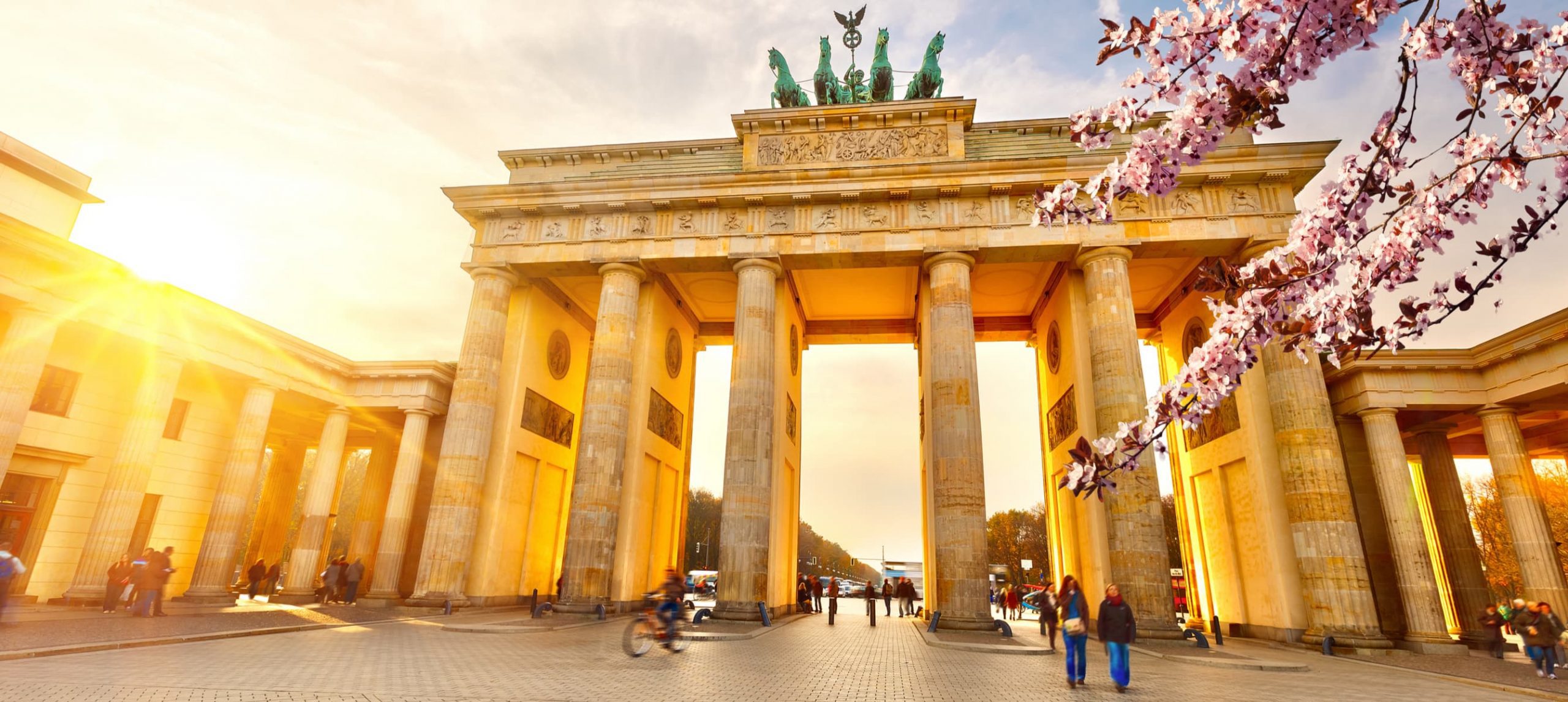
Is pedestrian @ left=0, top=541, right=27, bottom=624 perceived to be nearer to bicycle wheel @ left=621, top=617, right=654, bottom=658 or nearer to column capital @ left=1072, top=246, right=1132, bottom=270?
bicycle wheel @ left=621, top=617, right=654, bottom=658

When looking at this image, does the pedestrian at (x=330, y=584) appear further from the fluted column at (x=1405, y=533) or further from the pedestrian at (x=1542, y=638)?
the fluted column at (x=1405, y=533)

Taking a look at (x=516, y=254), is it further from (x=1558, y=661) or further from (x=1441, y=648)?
(x=1558, y=661)

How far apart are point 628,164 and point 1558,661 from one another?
28720 mm

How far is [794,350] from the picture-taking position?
86.9ft

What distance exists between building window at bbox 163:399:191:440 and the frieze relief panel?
20605 mm

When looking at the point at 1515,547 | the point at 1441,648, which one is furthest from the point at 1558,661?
the point at 1515,547

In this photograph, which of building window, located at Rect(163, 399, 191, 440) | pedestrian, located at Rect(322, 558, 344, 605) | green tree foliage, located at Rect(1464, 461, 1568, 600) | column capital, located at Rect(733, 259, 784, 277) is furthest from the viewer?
green tree foliage, located at Rect(1464, 461, 1568, 600)

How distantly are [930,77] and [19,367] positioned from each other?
26.9 meters

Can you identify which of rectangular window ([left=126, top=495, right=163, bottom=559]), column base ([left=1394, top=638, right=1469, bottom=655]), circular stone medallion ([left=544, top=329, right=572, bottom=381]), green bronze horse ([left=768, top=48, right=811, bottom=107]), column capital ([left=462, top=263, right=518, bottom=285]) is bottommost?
column base ([left=1394, top=638, right=1469, bottom=655])

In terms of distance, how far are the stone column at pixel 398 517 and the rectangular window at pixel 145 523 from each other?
677 cm

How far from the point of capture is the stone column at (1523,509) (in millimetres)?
17688

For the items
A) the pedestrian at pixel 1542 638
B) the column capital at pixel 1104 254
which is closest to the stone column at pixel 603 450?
the column capital at pixel 1104 254

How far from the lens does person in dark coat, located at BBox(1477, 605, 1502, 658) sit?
16.1 m

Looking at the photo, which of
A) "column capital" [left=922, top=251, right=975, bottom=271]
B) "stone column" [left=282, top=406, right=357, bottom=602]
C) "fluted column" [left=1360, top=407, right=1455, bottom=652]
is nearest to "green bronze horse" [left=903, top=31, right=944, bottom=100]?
"column capital" [left=922, top=251, right=975, bottom=271]
